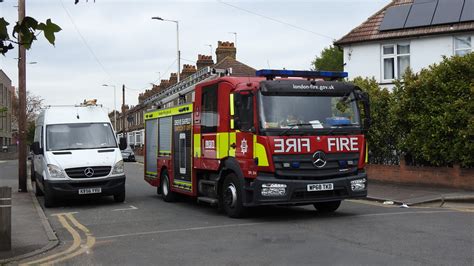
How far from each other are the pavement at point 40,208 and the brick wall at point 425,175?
A: 226mm

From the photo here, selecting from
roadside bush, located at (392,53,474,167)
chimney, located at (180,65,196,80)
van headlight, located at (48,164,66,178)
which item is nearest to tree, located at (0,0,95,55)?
van headlight, located at (48,164,66,178)

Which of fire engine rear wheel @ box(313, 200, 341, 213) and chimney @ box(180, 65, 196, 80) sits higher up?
chimney @ box(180, 65, 196, 80)

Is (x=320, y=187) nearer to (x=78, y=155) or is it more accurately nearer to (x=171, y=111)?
(x=171, y=111)

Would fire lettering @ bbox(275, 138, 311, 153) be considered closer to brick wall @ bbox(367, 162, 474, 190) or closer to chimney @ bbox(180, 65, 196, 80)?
brick wall @ bbox(367, 162, 474, 190)

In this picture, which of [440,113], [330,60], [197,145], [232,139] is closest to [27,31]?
[232,139]

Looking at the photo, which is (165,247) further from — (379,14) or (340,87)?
(379,14)

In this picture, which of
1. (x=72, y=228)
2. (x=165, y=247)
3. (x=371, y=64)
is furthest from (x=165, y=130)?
(x=371, y=64)

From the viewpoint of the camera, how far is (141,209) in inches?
506

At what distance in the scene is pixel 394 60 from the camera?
22781 millimetres

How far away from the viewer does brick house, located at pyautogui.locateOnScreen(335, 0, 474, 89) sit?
69.4 ft

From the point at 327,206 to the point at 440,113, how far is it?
534 centimetres

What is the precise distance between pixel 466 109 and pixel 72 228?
1042cm

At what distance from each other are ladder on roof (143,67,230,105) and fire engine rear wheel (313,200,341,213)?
3.64 metres

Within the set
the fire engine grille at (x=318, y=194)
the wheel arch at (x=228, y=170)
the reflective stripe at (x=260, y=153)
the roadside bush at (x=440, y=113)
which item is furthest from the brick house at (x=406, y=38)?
the reflective stripe at (x=260, y=153)
